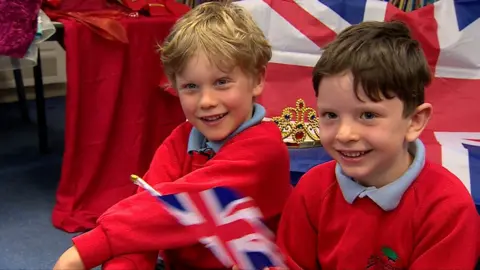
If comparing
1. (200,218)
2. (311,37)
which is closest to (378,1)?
(311,37)

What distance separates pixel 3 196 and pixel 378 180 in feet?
5.45

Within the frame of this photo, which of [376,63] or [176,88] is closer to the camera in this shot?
[376,63]

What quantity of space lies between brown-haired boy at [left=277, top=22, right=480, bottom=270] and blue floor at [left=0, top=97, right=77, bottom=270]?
44.5 inches

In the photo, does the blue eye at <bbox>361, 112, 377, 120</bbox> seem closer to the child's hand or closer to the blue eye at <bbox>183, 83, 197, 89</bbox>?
the blue eye at <bbox>183, 83, 197, 89</bbox>

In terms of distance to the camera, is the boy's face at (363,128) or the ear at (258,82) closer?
the boy's face at (363,128)

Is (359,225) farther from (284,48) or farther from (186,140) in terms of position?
(284,48)

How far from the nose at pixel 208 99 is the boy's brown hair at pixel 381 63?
19cm

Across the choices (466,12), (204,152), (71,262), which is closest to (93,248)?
(71,262)

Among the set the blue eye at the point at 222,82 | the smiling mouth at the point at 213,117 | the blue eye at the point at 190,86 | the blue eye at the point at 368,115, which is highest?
the blue eye at the point at 368,115

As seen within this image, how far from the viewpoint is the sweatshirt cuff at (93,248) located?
94cm

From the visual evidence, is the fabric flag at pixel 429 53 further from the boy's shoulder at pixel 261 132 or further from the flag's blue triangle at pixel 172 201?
the flag's blue triangle at pixel 172 201

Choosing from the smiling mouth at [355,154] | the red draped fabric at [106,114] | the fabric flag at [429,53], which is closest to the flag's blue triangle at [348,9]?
the fabric flag at [429,53]

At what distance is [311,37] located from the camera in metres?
1.95

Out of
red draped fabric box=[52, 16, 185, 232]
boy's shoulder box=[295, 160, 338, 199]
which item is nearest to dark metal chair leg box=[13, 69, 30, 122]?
red draped fabric box=[52, 16, 185, 232]
